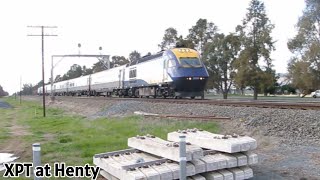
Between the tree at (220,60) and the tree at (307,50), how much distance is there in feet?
42.6

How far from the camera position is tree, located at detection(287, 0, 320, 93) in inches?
1810

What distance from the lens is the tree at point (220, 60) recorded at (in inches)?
2454

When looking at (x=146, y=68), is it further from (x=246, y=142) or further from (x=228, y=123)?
(x=246, y=142)

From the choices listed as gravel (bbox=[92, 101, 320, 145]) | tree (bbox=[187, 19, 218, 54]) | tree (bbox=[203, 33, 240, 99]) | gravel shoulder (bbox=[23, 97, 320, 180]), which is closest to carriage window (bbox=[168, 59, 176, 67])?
gravel (bbox=[92, 101, 320, 145])

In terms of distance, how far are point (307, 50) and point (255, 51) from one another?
7.01m

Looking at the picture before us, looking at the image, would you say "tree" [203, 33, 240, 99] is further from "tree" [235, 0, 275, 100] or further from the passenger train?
the passenger train

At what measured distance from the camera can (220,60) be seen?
2505 inches

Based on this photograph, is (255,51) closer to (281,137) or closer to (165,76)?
(165,76)

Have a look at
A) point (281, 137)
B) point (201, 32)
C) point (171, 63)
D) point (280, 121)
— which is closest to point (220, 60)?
point (201, 32)

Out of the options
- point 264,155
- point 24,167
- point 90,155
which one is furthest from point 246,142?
point 90,155

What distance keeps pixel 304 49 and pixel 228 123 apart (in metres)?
38.9

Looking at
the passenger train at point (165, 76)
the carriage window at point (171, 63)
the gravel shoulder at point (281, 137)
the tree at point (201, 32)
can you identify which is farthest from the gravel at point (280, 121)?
the tree at point (201, 32)

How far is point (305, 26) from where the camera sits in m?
48.2

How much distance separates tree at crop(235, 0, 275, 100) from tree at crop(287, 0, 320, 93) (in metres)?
3.30
